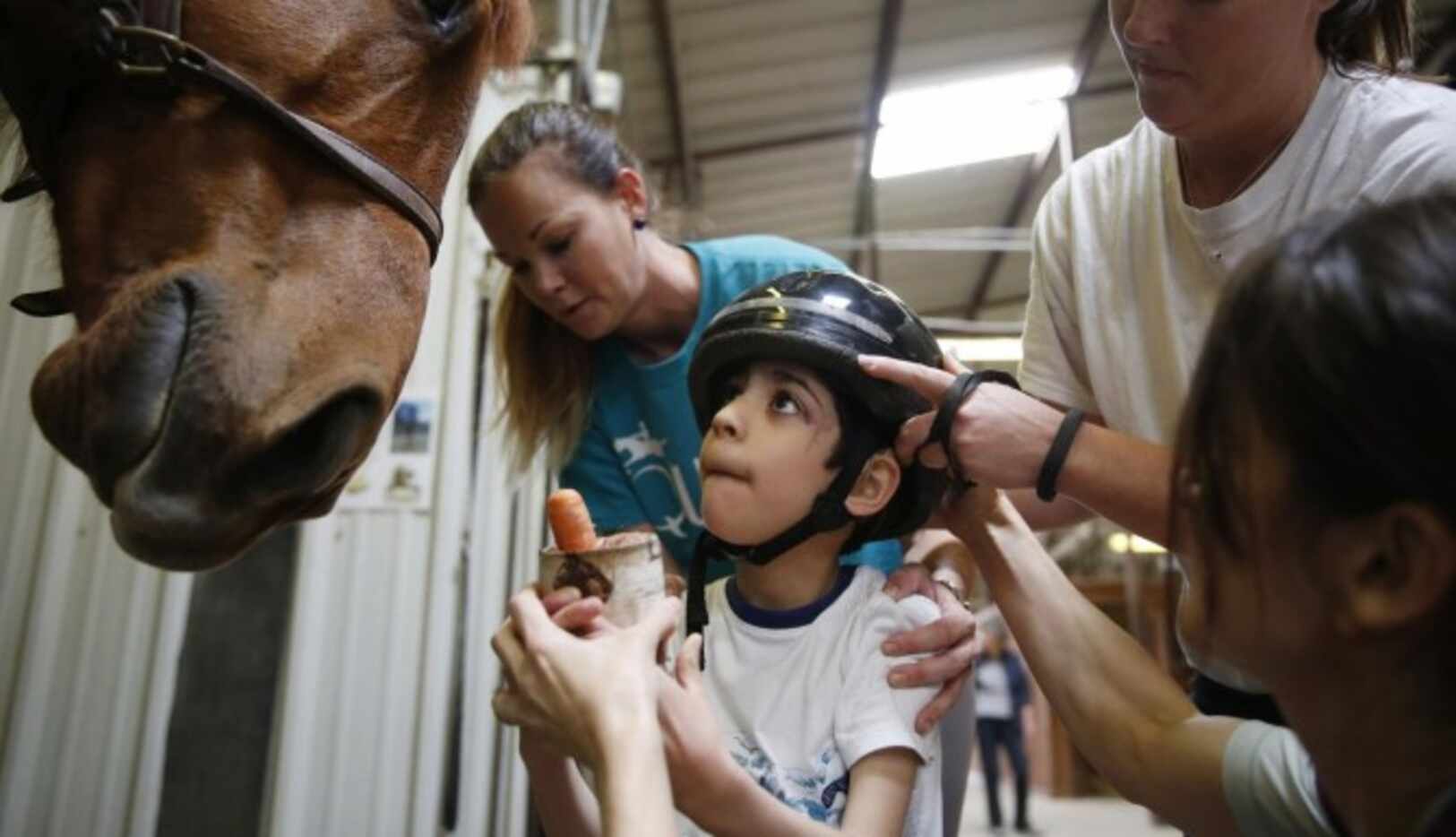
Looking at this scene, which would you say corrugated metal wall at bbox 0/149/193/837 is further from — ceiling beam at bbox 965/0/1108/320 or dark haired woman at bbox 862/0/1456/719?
ceiling beam at bbox 965/0/1108/320

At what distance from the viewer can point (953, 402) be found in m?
1.14

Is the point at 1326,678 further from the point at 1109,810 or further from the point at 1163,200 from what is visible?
the point at 1109,810

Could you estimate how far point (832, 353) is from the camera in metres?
1.25

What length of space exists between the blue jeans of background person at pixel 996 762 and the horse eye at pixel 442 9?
6.52 m

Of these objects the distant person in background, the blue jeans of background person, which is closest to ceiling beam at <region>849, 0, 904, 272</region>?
the distant person in background

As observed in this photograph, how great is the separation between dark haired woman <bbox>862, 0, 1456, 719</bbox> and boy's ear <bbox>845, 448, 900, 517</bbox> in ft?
0.67

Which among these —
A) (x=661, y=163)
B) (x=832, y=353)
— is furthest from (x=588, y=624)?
(x=661, y=163)

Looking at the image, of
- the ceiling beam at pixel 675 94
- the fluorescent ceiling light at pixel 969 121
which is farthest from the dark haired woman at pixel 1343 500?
the fluorescent ceiling light at pixel 969 121

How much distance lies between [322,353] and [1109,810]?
364 inches

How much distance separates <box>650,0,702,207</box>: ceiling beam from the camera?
16.0ft

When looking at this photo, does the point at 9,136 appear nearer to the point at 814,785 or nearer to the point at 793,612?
the point at 793,612

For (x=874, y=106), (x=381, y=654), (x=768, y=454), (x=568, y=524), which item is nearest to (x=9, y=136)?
(x=568, y=524)

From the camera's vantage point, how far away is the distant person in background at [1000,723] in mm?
7020

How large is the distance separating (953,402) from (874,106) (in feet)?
17.9
